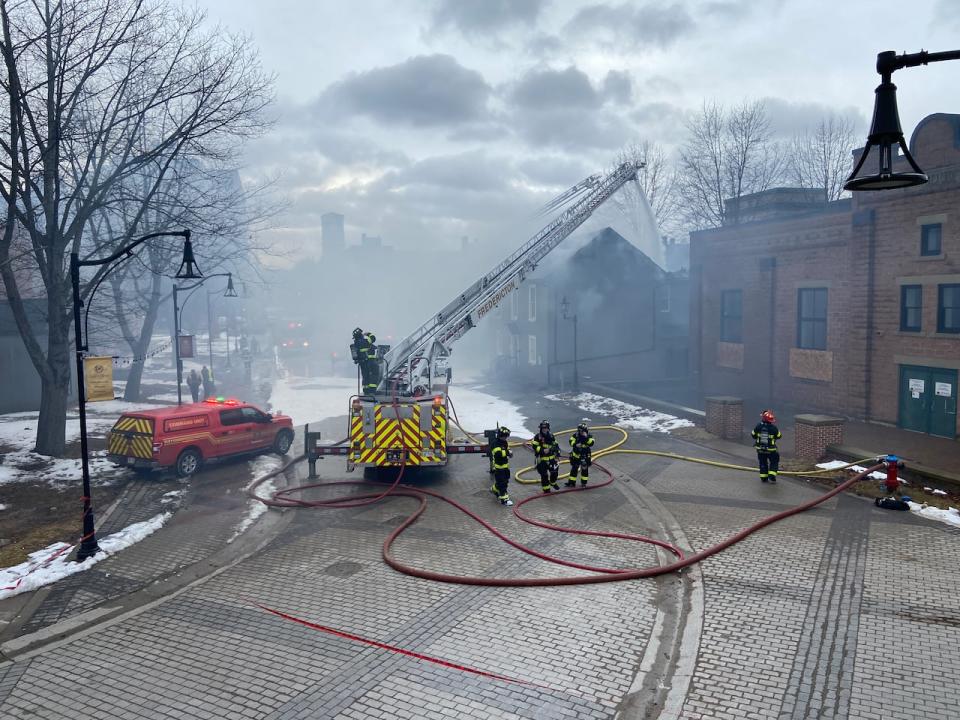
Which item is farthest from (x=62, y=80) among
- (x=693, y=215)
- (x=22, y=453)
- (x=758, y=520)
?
(x=693, y=215)

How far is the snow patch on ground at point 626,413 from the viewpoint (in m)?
21.8

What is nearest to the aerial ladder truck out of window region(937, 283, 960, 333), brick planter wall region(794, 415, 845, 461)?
brick planter wall region(794, 415, 845, 461)

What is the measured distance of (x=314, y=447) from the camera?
1557cm

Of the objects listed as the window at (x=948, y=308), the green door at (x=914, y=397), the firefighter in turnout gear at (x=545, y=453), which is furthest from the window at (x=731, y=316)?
the firefighter in turnout gear at (x=545, y=453)

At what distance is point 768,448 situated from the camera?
1428 centimetres

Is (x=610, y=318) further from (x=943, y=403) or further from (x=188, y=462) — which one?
(x=188, y=462)

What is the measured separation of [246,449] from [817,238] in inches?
770

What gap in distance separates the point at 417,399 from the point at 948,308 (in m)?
14.9

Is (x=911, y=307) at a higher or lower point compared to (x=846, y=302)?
lower

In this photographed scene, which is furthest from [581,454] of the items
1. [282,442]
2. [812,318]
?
[812,318]

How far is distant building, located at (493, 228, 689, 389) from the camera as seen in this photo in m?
35.4

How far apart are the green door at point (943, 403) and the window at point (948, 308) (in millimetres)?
1210

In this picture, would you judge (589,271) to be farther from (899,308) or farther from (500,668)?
(500,668)

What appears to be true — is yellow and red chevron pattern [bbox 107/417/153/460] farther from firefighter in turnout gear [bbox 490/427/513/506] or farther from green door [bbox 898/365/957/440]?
green door [bbox 898/365/957/440]
